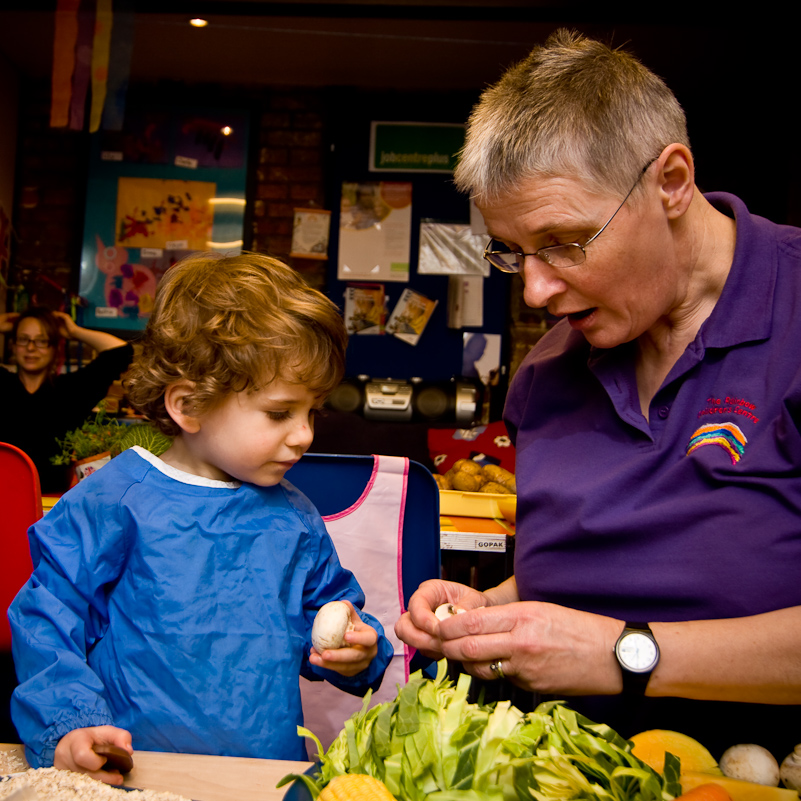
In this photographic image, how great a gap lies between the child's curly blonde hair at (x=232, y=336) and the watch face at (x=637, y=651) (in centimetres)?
59

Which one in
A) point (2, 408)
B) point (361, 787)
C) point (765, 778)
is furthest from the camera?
→ point (2, 408)

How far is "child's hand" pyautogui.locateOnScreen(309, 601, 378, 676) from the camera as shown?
1021 millimetres

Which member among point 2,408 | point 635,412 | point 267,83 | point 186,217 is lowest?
point 2,408

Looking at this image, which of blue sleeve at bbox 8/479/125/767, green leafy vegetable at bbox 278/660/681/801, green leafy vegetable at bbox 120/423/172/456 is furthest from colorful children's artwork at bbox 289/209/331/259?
green leafy vegetable at bbox 278/660/681/801

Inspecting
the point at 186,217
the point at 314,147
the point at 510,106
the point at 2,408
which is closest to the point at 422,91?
the point at 314,147

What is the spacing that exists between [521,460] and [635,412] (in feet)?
0.80

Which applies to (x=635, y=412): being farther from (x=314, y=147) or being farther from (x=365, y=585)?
(x=314, y=147)

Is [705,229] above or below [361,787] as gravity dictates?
above

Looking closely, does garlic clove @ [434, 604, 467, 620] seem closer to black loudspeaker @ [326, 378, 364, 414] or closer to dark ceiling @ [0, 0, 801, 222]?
black loudspeaker @ [326, 378, 364, 414]

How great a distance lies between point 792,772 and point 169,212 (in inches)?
179

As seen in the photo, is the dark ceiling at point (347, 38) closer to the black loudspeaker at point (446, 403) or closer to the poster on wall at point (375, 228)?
the poster on wall at point (375, 228)

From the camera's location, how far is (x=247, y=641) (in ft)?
3.48

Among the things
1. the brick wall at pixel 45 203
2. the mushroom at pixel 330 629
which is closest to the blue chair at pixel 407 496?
the mushroom at pixel 330 629

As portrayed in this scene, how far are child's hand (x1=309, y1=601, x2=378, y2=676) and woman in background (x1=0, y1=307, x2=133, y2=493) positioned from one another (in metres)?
2.37
